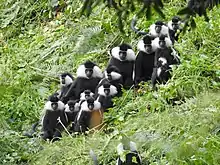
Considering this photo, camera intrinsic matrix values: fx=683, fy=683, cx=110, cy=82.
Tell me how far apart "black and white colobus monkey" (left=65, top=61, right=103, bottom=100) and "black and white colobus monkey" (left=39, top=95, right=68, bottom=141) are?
1.61 ft

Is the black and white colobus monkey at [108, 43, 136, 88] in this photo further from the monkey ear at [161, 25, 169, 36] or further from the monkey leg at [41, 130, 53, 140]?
the monkey leg at [41, 130, 53, 140]

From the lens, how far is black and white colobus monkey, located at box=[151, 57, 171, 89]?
820 centimetres

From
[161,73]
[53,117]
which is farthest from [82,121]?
[161,73]

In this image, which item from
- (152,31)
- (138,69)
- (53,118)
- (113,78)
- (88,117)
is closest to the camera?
(88,117)

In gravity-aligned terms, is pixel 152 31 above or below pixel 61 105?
above

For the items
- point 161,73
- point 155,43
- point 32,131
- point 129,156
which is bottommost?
point 32,131

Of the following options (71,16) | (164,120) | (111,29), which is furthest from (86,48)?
(164,120)

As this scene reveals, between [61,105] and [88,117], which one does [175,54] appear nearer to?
[88,117]

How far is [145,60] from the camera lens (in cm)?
893

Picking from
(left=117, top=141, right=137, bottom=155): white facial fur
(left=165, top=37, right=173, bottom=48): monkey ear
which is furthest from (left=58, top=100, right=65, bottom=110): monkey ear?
(left=117, top=141, right=137, bottom=155): white facial fur

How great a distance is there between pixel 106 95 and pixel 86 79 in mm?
901

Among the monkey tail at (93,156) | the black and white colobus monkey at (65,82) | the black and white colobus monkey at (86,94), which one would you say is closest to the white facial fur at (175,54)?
the black and white colobus monkey at (86,94)

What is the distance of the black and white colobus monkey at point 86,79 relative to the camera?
9062mm

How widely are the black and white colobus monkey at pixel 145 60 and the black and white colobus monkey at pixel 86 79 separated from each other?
1.92ft
